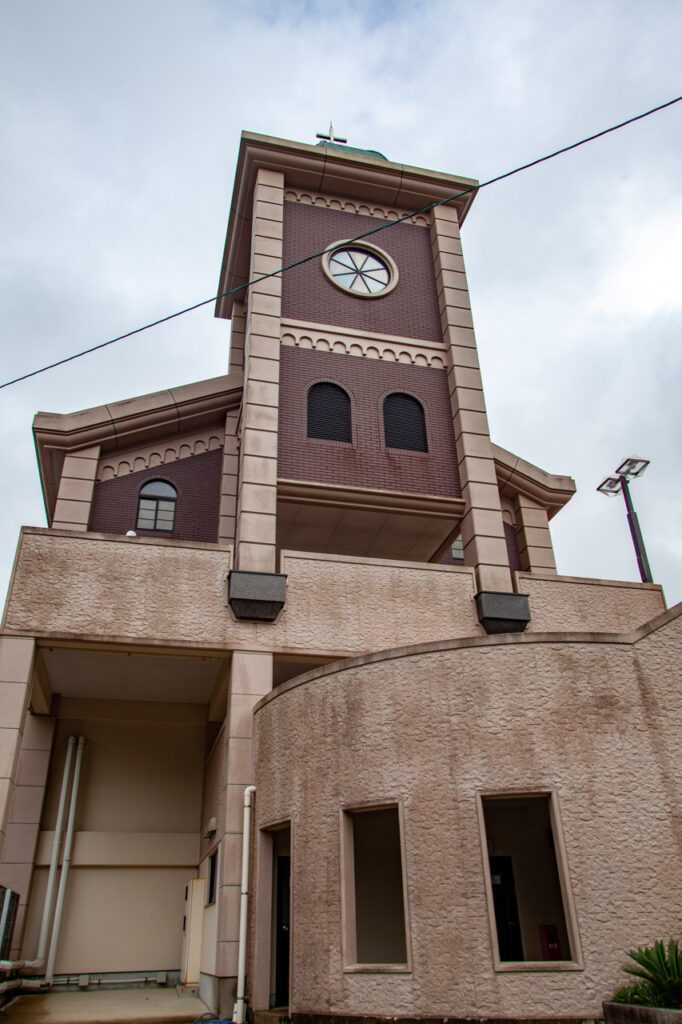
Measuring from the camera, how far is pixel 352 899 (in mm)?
9406

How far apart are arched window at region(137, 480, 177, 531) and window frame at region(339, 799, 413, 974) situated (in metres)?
8.00

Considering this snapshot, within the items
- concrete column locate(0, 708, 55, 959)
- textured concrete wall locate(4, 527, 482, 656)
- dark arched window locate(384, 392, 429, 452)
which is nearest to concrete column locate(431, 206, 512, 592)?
dark arched window locate(384, 392, 429, 452)

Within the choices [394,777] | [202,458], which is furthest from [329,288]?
[394,777]

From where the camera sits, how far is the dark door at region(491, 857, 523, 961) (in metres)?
11.5

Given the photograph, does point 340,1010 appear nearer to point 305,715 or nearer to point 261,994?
point 261,994

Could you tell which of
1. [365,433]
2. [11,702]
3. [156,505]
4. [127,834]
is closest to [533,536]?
[365,433]

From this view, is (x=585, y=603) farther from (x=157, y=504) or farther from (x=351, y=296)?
(x=157, y=504)

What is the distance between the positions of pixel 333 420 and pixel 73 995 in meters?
11.6

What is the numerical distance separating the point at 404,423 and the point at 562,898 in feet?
33.5

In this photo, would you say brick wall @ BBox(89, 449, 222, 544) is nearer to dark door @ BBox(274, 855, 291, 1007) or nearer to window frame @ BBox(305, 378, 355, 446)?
window frame @ BBox(305, 378, 355, 446)

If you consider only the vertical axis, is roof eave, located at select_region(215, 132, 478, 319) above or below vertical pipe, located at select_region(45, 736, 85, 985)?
above

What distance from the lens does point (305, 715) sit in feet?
35.3

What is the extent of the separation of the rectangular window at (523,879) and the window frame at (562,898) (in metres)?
2.75

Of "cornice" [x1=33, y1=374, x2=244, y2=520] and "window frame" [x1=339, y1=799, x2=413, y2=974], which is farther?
"cornice" [x1=33, y1=374, x2=244, y2=520]
